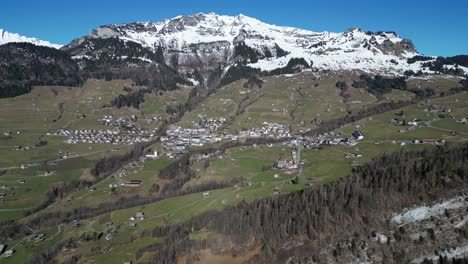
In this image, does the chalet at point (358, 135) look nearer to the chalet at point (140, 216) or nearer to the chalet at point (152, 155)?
the chalet at point (152, 155)

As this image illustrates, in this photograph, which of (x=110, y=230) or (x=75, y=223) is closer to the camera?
(x=110, y=230)

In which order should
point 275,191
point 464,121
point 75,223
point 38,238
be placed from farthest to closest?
point 464,121 → point 275,191 → point 75,223 → point 38,238

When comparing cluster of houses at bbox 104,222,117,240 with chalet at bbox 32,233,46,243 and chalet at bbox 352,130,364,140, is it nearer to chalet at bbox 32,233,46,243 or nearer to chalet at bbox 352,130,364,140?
chalet at bbox 32,233,46,243

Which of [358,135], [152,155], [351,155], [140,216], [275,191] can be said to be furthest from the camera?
[152,155]

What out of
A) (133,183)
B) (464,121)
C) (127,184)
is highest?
(464,121)

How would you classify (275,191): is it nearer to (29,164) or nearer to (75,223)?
(75,223)

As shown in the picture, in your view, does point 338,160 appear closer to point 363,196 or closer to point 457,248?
point 363,196

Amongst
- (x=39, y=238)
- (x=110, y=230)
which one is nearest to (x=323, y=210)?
(x=110, y=230)

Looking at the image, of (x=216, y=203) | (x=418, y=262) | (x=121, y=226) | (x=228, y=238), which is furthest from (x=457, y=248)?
(x=121, y=226)

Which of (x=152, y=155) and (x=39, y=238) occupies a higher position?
(x=152, y=155)

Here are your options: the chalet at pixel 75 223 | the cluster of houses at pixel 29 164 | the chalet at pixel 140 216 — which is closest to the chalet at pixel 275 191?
the chalet at pixel 140 216

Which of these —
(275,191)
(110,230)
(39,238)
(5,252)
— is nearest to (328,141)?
(275,191)

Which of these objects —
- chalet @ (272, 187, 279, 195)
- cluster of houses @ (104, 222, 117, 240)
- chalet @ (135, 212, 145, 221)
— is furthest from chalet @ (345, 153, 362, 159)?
cluster of houses @ (104, 222, 117, 240)
